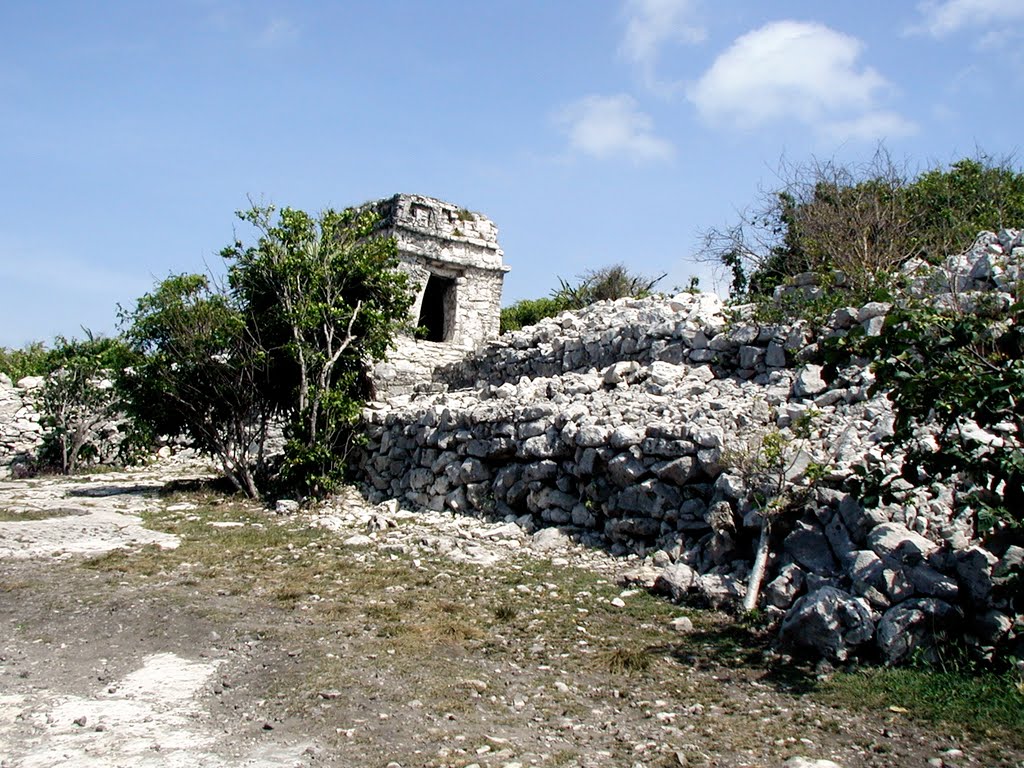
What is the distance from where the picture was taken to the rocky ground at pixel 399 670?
3141mm

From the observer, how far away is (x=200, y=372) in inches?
413

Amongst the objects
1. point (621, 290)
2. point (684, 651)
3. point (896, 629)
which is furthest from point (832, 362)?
point (621, 290)

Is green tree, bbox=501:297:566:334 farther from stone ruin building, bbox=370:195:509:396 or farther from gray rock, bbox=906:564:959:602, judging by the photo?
gray rock, bbox=906:564:959:602

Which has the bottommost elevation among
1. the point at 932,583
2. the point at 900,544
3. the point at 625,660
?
the point at 625,660

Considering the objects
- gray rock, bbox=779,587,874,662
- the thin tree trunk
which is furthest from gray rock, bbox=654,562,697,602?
gray rock, bbox=779,587,874,662

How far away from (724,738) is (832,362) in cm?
195

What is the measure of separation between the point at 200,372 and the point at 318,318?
1.71 m

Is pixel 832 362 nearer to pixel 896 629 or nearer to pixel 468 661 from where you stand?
pixel 896 629

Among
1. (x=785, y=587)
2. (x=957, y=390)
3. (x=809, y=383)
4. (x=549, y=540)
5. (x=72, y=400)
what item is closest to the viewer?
(x=957, y=390)

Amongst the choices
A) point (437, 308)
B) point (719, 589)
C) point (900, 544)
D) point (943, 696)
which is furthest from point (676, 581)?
point (437, 308)

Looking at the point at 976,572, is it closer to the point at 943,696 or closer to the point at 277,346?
the point at 943,696

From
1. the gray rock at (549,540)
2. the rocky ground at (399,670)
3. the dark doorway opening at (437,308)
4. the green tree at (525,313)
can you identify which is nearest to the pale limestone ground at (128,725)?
the rocky ground at (399,670)

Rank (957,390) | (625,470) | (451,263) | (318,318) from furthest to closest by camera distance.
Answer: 1. (451,263)
2. (318,318)
3. (625,470)
4. (957,390)

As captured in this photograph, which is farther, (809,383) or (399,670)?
(809,383)
